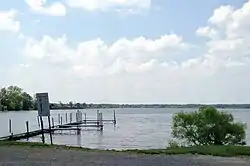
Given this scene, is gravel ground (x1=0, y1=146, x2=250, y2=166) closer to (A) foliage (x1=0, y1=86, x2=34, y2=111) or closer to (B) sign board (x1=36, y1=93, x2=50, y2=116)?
(B) sign board (x1=36, y1=93, x2=50, y2=116)

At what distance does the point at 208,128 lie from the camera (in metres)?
39.2

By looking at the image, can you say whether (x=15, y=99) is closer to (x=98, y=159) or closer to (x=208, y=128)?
A: (x=208, y=128)

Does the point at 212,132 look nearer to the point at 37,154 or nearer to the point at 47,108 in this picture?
the point at 47,108

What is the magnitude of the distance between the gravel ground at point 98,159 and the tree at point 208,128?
2438 centimetres

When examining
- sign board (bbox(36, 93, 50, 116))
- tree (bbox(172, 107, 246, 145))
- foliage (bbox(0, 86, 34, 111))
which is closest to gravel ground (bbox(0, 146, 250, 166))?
sign board (bbox(36, 93, 50, 116))

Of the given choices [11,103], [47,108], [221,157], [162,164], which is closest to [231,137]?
[47,108]

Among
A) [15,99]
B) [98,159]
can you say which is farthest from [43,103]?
[15,99]

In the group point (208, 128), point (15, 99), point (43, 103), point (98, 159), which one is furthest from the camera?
point (15, 99)

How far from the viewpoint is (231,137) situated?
3953cm

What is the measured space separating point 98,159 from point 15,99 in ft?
506

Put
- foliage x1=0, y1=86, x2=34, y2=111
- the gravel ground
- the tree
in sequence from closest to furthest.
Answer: the gravel ground → the tree → foliage x1=0, y1=86, x2=34, y2=111

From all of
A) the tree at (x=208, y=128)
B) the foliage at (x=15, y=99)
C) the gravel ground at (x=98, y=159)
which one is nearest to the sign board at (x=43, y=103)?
the gravel ground at (x=98, y=159)

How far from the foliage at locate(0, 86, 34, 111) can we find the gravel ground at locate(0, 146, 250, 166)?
143758 millimetres

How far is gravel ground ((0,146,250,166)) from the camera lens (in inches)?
507
